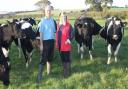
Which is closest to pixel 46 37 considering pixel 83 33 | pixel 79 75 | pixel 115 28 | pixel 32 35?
pixel 79 75

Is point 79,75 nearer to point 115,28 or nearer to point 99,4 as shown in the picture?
point 115,28

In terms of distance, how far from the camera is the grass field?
1070cm

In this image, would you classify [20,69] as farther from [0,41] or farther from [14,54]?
[14,54]

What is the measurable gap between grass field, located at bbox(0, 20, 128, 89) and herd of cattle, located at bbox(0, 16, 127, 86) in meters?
0.47

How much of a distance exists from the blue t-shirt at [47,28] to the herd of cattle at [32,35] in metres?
1.44

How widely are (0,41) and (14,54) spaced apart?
3546 mm

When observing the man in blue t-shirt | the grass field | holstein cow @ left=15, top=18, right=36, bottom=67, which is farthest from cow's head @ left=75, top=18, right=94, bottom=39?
the man in blue t-shirt

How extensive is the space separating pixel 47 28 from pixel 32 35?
2.25m

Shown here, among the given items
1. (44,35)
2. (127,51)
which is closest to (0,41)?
(44,35)

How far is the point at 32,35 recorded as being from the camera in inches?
543

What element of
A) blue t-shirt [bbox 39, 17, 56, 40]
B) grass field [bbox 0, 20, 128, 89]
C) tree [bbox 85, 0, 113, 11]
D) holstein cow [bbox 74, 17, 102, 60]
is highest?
blue t-shirt [bbox 39, 17, 56, 40]

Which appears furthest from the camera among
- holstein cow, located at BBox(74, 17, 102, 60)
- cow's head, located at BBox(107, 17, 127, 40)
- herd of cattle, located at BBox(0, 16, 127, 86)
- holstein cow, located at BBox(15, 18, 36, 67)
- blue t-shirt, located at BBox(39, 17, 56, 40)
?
holstein cow, located at BBox(74, 17, 102, 60)

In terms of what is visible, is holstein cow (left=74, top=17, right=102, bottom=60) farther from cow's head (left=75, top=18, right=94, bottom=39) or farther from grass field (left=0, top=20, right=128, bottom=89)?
grass field (left=0, top=20, right=128, bottom=89)

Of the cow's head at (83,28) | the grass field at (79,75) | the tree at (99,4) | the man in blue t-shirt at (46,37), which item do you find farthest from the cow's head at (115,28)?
the tree at (99,4)
